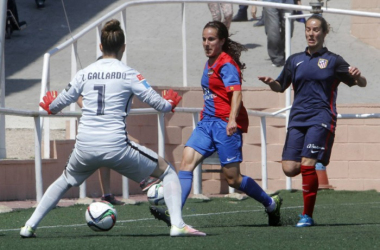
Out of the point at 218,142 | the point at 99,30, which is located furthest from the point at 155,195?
the point at 99,30

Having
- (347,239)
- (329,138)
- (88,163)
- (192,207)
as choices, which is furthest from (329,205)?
(88,163)

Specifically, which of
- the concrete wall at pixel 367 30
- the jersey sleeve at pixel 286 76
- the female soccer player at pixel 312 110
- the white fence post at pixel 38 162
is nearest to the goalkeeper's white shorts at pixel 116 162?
the female soccer player at pixel 312 110

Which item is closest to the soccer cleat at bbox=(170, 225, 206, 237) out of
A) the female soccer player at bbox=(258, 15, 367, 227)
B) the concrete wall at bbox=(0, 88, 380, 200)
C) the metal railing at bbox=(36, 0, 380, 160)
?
the female soccer player at bbox=(258, 15, 367, 227)

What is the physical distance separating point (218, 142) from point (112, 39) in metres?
1.54

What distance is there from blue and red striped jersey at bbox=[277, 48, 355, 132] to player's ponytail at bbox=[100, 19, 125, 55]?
1.98 meters

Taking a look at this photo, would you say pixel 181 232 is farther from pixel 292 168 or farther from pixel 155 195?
pixel 292 168

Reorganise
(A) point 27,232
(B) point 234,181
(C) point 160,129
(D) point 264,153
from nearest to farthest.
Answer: (A) point 27,232 < (B) point 234,181 < (C) point 160,129 < (D) point 264,153

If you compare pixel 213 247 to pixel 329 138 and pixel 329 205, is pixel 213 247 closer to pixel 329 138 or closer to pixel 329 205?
pixel 329 138

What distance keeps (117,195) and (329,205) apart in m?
2.76

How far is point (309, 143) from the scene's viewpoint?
802 cm

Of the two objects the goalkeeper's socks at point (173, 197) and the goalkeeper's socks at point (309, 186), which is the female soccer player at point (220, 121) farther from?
the goalkeeper's socks at point (173, 197)

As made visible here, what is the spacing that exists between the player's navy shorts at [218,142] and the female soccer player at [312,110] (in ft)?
1.77

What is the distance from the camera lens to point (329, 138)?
26.6 feet

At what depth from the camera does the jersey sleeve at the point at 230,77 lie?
7.79 metres
